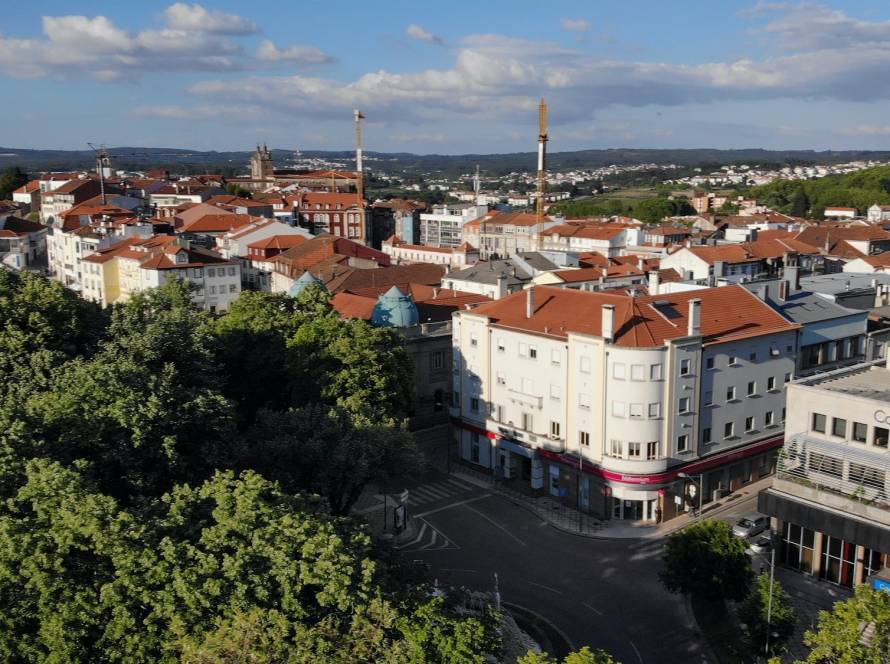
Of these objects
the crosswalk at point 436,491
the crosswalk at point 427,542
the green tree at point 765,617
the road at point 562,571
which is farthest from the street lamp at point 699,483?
the green tree at point 765,617

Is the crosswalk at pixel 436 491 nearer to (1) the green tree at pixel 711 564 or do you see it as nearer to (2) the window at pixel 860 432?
(1) the green tree at pixel 711 564

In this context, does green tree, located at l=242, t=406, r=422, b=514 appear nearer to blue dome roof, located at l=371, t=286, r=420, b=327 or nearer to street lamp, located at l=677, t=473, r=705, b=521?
street lamp, located at l=677, t=473, r=705, b=521

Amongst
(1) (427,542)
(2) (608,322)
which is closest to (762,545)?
(2) (608,322)

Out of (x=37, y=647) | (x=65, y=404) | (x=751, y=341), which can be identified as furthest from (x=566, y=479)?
(x=37, y=647)

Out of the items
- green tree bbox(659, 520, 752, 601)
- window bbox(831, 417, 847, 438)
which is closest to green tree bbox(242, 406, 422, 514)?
green tree bbox(659, 520, 752, 601)

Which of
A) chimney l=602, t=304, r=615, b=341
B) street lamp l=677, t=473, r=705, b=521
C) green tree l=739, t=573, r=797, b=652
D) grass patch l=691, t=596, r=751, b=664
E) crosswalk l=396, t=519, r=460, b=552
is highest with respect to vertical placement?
chimney l=602, t=304, r=615, b=341

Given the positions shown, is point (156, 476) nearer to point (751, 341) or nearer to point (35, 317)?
point (35, 317)
